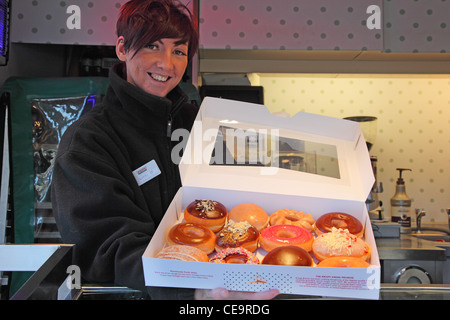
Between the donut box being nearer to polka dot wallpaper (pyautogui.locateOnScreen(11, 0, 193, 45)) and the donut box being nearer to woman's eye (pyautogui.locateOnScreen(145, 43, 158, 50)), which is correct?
woman's eye (pyautogui.locateOnScreen(145, 43, 158, 50))

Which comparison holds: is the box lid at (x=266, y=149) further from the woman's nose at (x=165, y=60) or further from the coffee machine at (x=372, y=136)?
the coffee machine at (x=372, y=136)

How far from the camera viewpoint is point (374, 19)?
2549mm

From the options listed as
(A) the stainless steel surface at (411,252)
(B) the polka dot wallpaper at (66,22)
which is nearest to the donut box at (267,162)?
(A) the stainless steel surface at (411,252)

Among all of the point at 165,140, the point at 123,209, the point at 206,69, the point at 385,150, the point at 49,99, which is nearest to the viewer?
the point at 123,209

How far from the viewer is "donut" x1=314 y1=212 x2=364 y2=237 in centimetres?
101

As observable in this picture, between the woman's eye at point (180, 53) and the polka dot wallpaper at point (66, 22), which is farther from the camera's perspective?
the polka dot wallpaper at point (66, 22)

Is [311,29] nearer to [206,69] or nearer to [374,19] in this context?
[374,19]

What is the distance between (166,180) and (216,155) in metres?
0.21

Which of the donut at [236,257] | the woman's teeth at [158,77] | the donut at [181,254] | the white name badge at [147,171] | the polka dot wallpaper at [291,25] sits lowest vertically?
the donut at [236,257]

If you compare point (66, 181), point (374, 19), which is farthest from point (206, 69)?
point (66, 181)

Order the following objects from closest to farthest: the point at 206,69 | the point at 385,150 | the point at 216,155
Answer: the point at 216,155 < the point at 206,69 < the point at 385,150

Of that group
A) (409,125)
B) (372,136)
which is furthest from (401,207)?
(409,125)

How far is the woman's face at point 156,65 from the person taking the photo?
4.20 ft

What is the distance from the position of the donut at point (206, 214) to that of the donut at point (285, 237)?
5.8 inches
